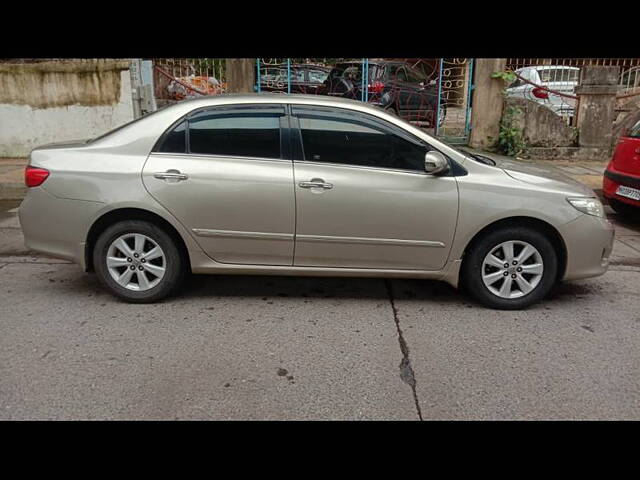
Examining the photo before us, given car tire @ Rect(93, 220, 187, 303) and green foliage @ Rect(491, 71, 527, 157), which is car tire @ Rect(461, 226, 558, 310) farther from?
green foliage @ Rect(491, 71, 527, 157)

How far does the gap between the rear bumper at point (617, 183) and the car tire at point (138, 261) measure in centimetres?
548

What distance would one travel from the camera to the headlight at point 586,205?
13.2 feet

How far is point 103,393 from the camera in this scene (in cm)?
292

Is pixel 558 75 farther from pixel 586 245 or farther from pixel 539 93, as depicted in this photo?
pixel 586 245

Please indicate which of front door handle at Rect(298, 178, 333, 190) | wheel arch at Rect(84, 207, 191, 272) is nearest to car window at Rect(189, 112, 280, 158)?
front door handle at Rect(298, 178, 333, 190)

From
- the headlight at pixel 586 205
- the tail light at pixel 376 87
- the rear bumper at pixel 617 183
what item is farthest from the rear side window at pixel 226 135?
the tail light at pixel 376 87

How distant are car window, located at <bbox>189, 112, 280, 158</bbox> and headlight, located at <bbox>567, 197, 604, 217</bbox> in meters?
2.39

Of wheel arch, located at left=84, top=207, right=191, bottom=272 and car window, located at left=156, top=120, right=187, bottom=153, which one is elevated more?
car window, located at left=156, top=120, right=187, bottom=153

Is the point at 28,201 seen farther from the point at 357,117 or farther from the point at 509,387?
the point at 509,387

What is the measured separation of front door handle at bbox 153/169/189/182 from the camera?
394 cm

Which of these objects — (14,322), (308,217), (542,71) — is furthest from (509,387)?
(542,71)

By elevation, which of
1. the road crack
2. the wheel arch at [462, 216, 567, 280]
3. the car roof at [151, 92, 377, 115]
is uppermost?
the car roof at [151, 92, 377, 115]

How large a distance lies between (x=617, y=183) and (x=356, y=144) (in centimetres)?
433
